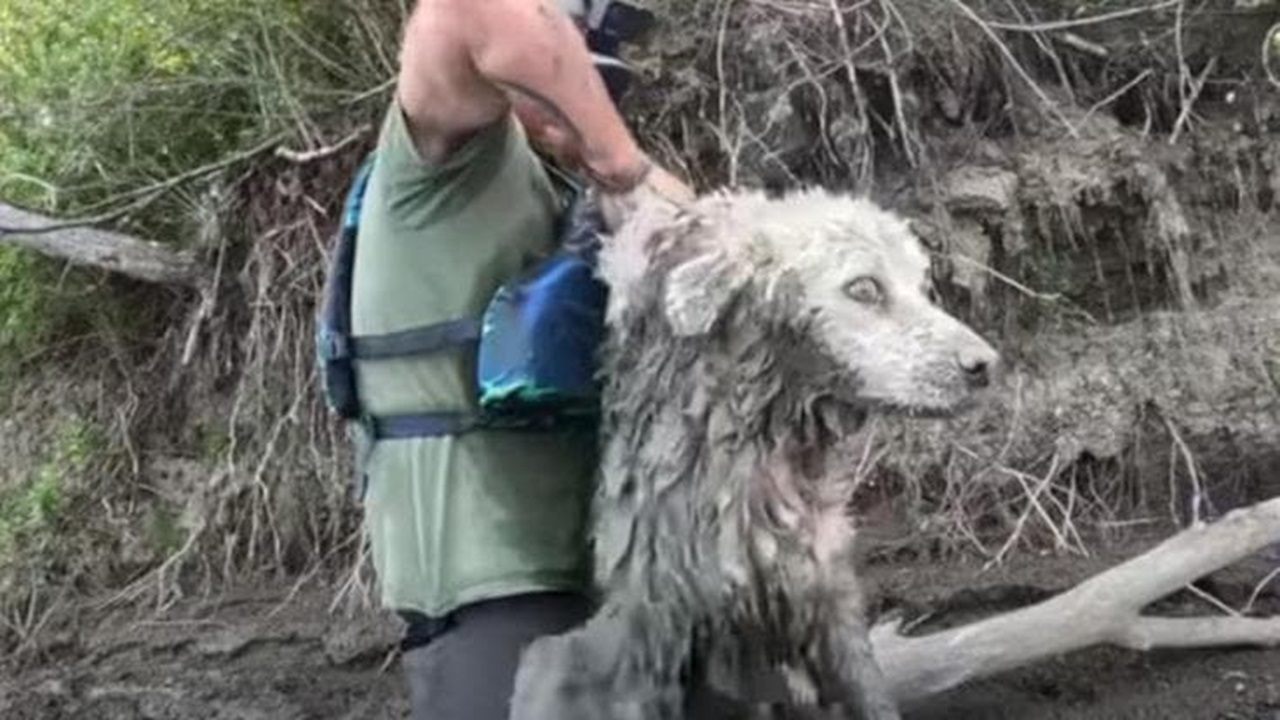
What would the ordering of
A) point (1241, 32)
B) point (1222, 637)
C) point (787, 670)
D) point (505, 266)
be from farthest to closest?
point (1241, 32), point (1222, 637), point (505, 266), point (787, 670)

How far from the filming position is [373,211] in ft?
8.68

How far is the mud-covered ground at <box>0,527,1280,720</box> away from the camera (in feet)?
14.8

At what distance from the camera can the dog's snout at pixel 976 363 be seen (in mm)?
2279

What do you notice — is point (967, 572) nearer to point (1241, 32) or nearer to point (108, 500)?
point (1241, 32)

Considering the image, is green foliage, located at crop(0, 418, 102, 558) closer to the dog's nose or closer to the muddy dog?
the muddy dog

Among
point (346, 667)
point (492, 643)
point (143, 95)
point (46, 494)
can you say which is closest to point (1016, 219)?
point (346, 667)

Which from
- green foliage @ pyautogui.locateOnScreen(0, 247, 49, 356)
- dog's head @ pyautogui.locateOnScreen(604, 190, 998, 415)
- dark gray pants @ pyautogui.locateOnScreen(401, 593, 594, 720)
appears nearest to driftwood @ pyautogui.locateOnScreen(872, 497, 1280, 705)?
dark gray pants @ pyautogui.locateOnScreen(401, 593, 594, 720)

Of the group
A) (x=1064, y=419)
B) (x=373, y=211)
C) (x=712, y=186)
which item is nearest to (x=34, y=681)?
(x=712, y=186)

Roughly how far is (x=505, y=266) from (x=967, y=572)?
2.73m

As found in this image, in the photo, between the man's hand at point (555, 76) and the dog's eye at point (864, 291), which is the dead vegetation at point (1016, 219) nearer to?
the man's hand at point (555, 76)

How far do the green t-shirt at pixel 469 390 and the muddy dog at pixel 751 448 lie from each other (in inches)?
7.8

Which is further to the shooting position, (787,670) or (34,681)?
(34,681)

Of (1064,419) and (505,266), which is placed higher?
(505,266)

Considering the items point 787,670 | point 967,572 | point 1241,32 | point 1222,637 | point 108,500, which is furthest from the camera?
point 108,500
